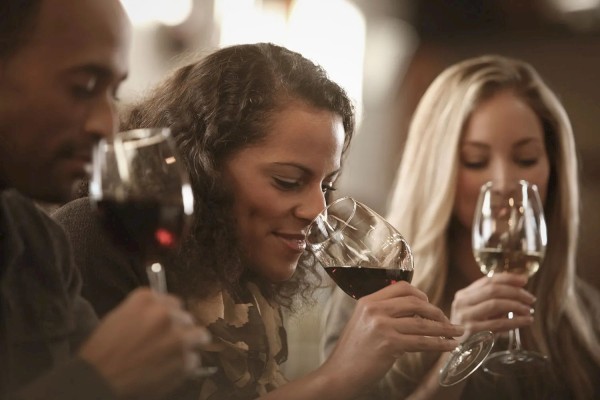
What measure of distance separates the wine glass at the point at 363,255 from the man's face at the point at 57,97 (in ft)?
1.24

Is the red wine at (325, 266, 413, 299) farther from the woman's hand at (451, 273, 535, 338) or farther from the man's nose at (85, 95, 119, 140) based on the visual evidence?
the man's nose at (85, 95, 119, 140)

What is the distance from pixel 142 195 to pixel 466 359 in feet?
1.77

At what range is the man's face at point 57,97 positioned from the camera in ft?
2.33

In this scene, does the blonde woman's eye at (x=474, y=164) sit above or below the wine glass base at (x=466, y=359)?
above

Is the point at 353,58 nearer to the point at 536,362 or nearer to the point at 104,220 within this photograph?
the point at 536,362

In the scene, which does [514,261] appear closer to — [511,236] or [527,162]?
[511,236]

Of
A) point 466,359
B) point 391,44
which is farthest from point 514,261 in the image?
point 391,44

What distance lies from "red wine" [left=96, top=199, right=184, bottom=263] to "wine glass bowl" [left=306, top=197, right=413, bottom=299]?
363 mm

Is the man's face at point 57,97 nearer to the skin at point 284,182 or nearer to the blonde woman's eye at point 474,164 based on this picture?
the skin at point 284,182

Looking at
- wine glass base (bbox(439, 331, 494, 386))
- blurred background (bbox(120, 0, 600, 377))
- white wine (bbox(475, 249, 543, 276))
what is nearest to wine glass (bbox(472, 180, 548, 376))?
white wine (bbox(475, 249, 543, 276))

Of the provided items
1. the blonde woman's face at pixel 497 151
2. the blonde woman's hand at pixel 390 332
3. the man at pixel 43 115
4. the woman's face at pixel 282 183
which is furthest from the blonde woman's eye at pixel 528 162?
the man at pixel 43 115

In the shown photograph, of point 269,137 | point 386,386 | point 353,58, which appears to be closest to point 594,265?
point 353,58

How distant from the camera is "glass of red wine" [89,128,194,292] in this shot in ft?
2.21

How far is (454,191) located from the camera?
1644 millimetres
